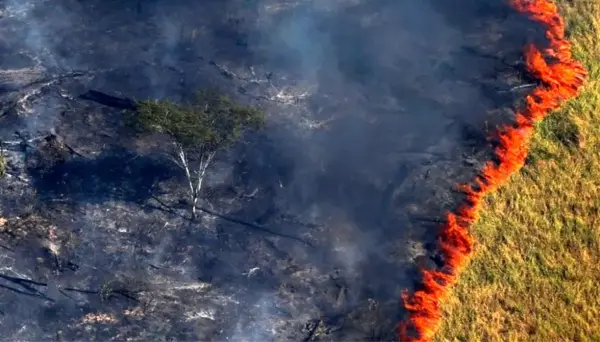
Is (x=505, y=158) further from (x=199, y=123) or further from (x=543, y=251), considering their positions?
(x=199, y=123)

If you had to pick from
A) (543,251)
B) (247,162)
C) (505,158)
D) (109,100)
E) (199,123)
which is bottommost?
(543,251)

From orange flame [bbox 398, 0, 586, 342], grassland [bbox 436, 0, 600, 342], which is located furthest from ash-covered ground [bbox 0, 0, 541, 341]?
grassland [bbox 436, 0, 600, 342]

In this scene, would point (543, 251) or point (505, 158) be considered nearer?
point (543, 251)

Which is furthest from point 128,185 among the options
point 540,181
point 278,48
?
point 540,181

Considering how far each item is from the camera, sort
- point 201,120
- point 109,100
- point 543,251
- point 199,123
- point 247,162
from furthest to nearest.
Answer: point 109,100, point 247,162, point 543,251, point 201,120, point 199,123

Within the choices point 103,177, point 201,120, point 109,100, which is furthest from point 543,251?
point 109,100

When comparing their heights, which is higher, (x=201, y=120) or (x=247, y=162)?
(x=201, y=120)
